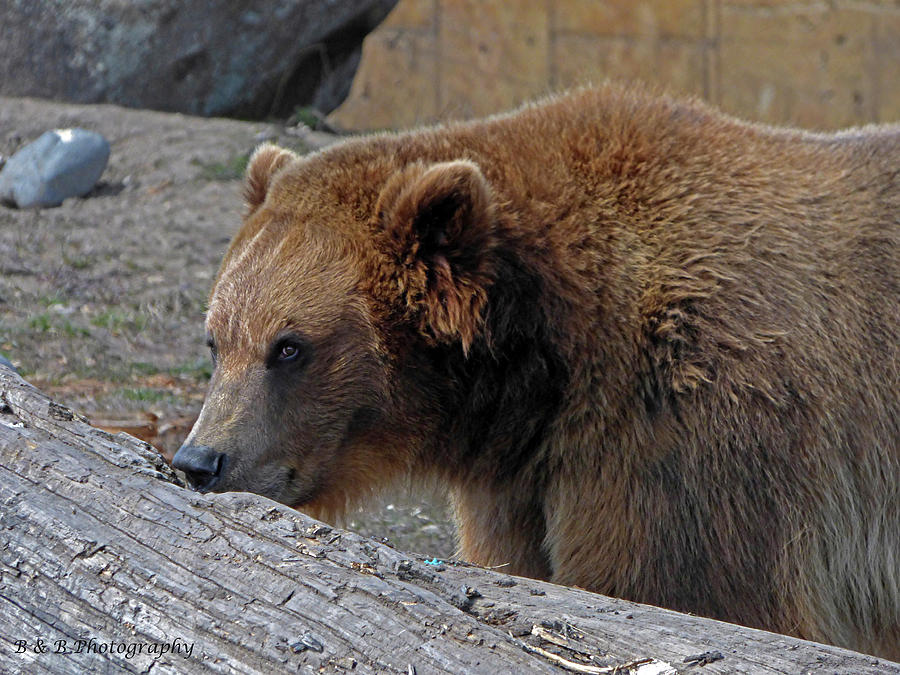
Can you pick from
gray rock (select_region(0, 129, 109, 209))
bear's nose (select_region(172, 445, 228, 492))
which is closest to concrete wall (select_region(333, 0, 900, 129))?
gray rock (select_region(0, 129, 109, 209))

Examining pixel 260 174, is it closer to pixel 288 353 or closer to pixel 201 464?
pixel 288 353

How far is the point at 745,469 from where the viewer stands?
9.71ft

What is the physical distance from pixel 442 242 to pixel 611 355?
55 centimetres

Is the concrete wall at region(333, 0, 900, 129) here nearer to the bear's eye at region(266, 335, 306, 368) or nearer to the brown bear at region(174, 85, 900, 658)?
the brown bear at region(174, 85, 900, 658)

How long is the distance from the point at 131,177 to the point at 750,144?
19.0 feet

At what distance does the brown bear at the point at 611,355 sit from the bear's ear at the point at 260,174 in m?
0.41

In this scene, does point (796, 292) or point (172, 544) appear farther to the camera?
point (796, 292)

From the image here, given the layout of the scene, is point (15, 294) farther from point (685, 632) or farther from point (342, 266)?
point (685, 632)

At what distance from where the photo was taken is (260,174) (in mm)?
3816

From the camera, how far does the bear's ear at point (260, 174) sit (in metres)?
3.80

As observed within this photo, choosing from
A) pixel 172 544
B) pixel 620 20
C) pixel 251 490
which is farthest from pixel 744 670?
pixel 620 20

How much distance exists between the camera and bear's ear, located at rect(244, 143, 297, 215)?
12.5ft

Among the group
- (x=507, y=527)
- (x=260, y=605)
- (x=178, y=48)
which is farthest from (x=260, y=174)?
(x=178, y=48)

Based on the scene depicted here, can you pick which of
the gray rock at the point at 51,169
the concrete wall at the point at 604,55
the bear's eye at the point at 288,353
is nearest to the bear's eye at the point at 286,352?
the bear's eye at the point at 288,353
